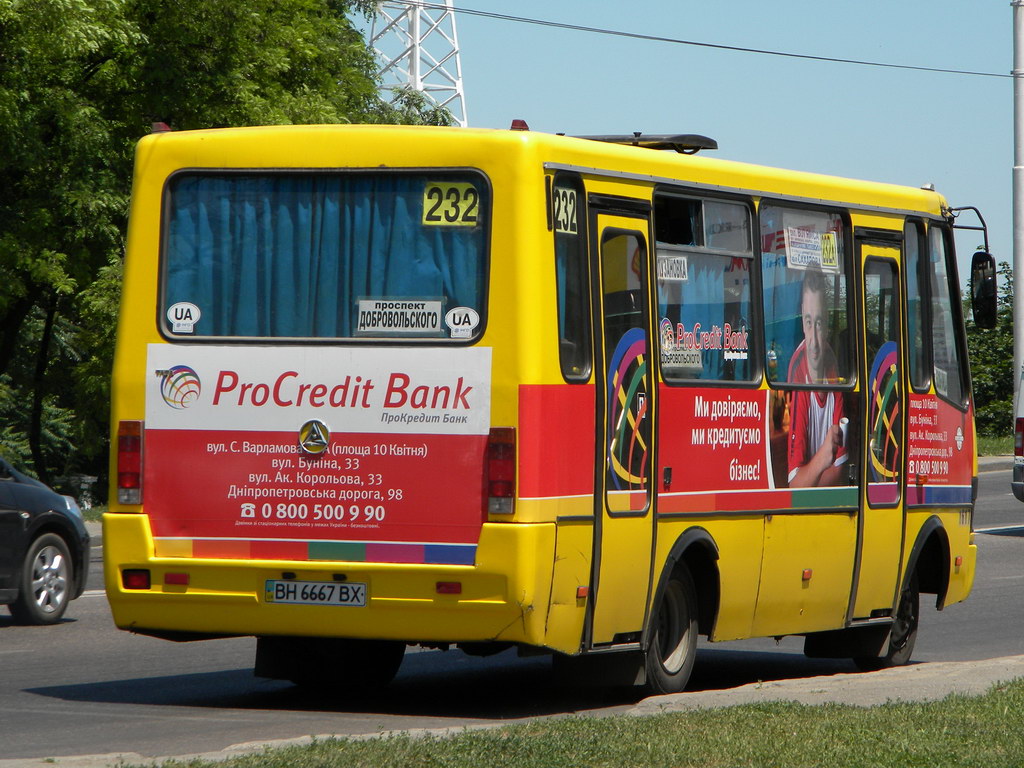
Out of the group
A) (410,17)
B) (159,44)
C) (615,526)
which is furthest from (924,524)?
(410,17)

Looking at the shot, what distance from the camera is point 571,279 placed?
31.4 ft

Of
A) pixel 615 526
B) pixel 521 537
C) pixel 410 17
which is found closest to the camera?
pixel 521 537

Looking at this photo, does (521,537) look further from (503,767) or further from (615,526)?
(503,767)

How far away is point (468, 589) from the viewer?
30.1ft

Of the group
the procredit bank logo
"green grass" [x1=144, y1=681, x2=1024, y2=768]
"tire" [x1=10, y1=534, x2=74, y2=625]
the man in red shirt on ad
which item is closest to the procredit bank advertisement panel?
the procredit bank logo

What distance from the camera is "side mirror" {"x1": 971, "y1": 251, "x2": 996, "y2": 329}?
44.7 feet

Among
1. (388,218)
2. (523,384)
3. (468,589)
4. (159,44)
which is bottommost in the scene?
(468,589)

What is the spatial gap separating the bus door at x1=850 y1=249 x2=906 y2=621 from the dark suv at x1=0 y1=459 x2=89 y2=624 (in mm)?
6450

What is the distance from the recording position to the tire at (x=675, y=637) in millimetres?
10586

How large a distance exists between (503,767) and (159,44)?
79.1ft

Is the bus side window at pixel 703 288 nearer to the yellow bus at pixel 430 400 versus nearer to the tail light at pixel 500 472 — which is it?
the yellow bus at pixel 430 400

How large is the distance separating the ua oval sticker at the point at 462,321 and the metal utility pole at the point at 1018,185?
2085 centimetres

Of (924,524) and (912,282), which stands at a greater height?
(912,282)

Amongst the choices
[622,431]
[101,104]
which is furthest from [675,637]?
[101,104]
